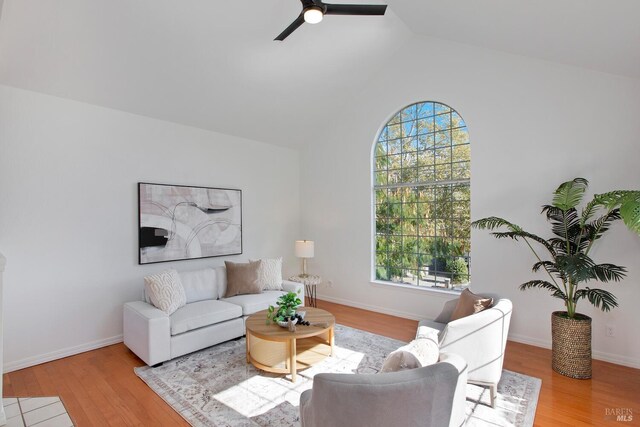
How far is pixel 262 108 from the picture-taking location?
15.9 ft

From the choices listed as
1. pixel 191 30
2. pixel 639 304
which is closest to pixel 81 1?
pixel 191 30

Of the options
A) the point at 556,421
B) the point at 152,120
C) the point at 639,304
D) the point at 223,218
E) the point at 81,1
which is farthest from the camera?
the point at 223,218

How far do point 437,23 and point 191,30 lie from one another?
111 inches

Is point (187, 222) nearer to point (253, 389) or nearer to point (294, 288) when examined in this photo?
point (294, 288)

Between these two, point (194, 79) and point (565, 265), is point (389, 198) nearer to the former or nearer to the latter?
point (565, 265)

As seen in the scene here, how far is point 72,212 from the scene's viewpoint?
139 inches

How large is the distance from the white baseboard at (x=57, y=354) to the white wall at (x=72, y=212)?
11mm

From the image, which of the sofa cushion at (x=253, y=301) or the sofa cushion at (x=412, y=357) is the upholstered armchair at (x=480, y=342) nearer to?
the sofa cushion at (x=412, y=357)

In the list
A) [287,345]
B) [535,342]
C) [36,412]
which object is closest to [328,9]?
[287,345]

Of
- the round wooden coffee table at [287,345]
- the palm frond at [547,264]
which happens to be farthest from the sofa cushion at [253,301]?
the palm frond at [547,264]

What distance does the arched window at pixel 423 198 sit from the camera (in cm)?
448

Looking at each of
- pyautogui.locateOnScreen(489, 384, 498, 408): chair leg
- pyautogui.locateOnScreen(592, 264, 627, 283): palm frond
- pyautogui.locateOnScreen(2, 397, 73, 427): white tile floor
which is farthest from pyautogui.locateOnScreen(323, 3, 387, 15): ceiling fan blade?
pyautogui.locateOnScreen(2, 397, 73, 427): white tile floor

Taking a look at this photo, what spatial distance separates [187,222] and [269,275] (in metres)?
1.40

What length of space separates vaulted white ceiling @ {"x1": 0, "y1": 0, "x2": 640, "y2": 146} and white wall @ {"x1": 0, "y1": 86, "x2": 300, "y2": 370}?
27 centimetres
